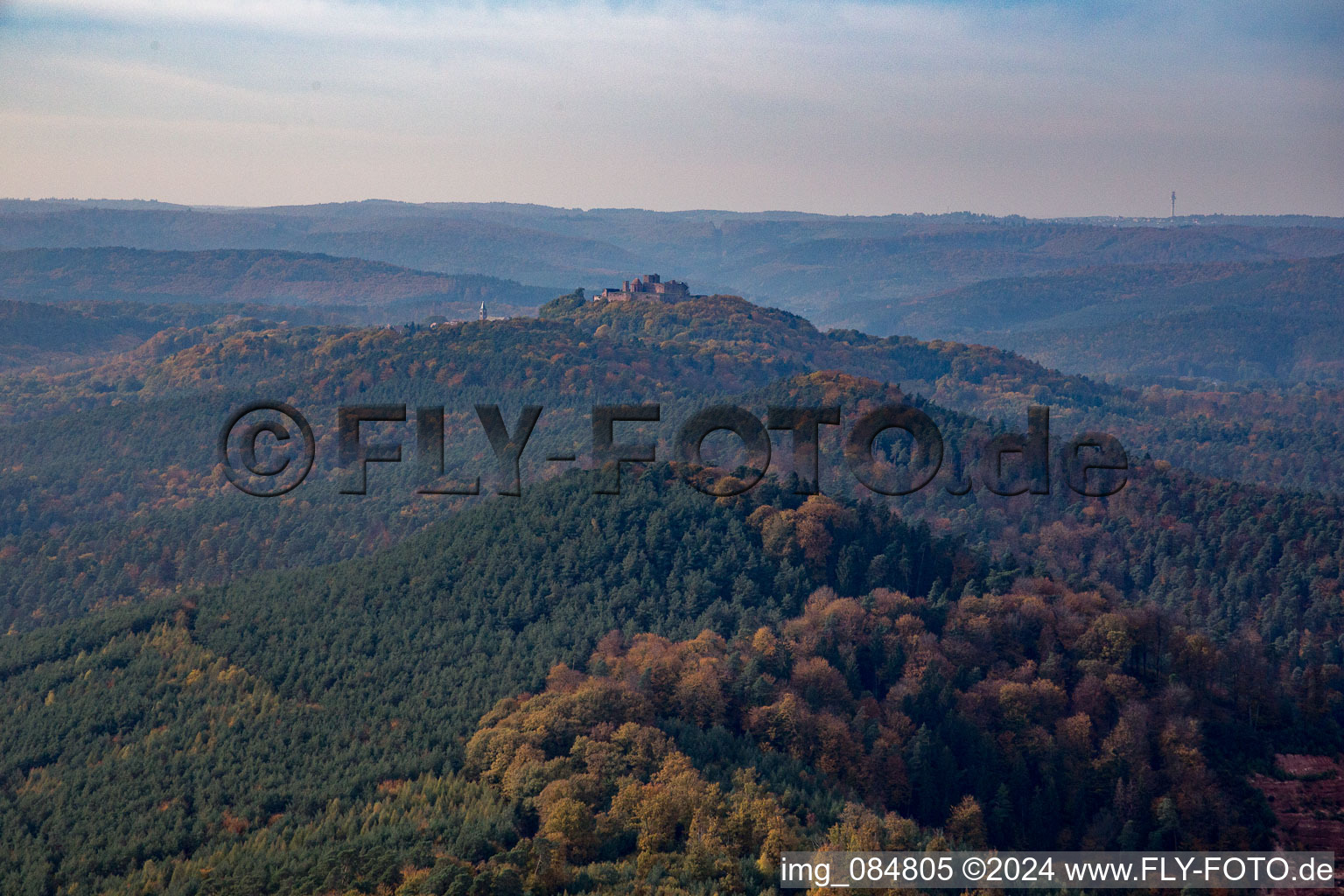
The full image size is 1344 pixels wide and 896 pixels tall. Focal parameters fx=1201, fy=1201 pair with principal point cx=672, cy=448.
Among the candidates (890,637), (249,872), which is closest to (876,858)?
(890,637)
